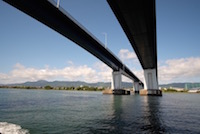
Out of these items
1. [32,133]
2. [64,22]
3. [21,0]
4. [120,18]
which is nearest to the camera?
[32,133]

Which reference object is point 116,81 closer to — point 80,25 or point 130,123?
point 80,25

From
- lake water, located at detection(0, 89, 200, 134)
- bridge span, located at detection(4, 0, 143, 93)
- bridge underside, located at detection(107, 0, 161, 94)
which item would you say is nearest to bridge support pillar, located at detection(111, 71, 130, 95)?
bridge underside, located at detection(107, 0, 161, 94)

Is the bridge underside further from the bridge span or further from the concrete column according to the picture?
the concrete column

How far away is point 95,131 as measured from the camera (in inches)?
436

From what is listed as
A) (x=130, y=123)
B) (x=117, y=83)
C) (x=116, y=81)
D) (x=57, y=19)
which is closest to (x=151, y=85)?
(x=117, y=83)

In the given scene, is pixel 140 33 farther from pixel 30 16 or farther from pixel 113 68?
pixel 113 68

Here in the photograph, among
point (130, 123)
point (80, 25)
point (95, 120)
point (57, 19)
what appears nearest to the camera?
point (130, 123)

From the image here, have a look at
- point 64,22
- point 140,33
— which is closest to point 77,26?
point 64,22

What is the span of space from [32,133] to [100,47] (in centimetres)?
4091

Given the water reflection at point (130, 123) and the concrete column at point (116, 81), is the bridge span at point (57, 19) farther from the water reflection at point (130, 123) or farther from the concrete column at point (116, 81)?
the concrete column at point (116, 81)

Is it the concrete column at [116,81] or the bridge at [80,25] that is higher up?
the bridge at [80,25]

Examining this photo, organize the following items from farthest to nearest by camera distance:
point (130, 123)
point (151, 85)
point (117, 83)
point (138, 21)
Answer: point (117, 83) → point (151, 85) → point (138, 21) → point (130, 123)

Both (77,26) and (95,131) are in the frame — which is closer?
(95,131)

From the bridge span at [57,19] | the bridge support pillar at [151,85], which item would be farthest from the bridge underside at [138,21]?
the bridge support pillar at [151,85]
